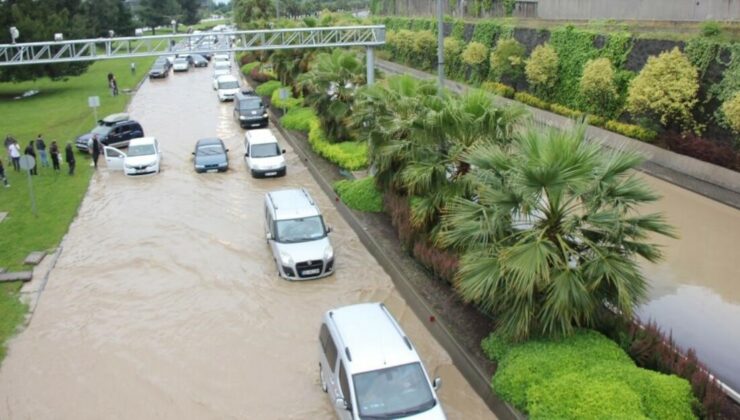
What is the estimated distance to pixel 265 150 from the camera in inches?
1008

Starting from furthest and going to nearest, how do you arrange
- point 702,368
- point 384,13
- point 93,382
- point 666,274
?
point 384,13 → point 666,274 → point 93,382 → point 702,368

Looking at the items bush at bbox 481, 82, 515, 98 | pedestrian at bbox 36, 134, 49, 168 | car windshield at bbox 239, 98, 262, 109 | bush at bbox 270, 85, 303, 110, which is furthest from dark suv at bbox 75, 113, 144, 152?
bush at bbox 481, 82, 515, 98

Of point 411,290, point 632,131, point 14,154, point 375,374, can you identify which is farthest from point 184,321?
point 632,131

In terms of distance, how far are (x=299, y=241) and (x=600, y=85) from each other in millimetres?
16869

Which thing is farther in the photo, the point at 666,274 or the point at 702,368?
the point at 666,274

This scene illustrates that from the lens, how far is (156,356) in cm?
1282

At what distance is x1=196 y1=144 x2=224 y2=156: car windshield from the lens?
86.6 feet

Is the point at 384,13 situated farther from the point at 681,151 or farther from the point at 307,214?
the point at 307,214

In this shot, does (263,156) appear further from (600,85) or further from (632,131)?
(632,131)

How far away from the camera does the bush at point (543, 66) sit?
3222 cm

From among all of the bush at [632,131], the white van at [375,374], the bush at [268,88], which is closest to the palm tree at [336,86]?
the bush at [632,131]

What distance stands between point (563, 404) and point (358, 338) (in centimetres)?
310

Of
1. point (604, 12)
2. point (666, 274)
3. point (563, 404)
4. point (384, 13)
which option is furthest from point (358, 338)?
point (384, 13)

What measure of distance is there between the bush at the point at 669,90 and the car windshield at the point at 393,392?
17.8 meters
